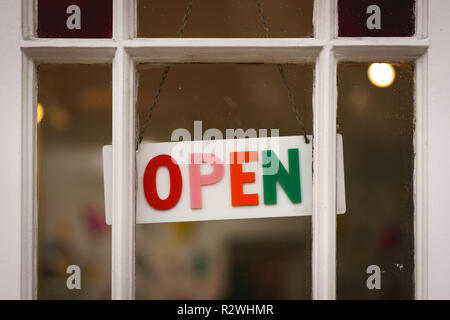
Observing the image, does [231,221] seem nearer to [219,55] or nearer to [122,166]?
[122,166]

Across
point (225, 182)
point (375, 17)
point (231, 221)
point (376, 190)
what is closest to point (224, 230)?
point (231, 221)

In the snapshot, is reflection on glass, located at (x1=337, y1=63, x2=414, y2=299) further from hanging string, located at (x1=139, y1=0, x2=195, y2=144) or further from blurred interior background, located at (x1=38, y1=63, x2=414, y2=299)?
hanging string, located at (x1=139, y1=0, x2=195, y2=144)

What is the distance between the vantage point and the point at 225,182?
98.3 inches

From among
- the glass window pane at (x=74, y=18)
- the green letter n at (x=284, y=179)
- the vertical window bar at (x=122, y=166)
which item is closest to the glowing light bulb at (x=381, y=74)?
the green letter n at (x=284, y=179)

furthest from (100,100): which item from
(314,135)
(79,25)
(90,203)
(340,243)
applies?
(340,243)

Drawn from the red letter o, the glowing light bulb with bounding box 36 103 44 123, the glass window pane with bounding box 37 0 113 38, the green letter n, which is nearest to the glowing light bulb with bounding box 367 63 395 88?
the green letter n

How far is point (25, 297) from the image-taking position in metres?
2.37

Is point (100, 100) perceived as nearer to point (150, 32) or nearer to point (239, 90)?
point (150, 32)

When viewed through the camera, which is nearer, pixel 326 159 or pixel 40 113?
pixel 326 159

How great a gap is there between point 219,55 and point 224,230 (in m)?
0.91

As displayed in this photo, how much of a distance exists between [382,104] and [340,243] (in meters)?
0.75

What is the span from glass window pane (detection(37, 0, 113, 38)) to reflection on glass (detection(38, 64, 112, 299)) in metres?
0.17

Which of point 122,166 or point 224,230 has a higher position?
point 122,166

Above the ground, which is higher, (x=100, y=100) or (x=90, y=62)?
(x=90, y=62)
